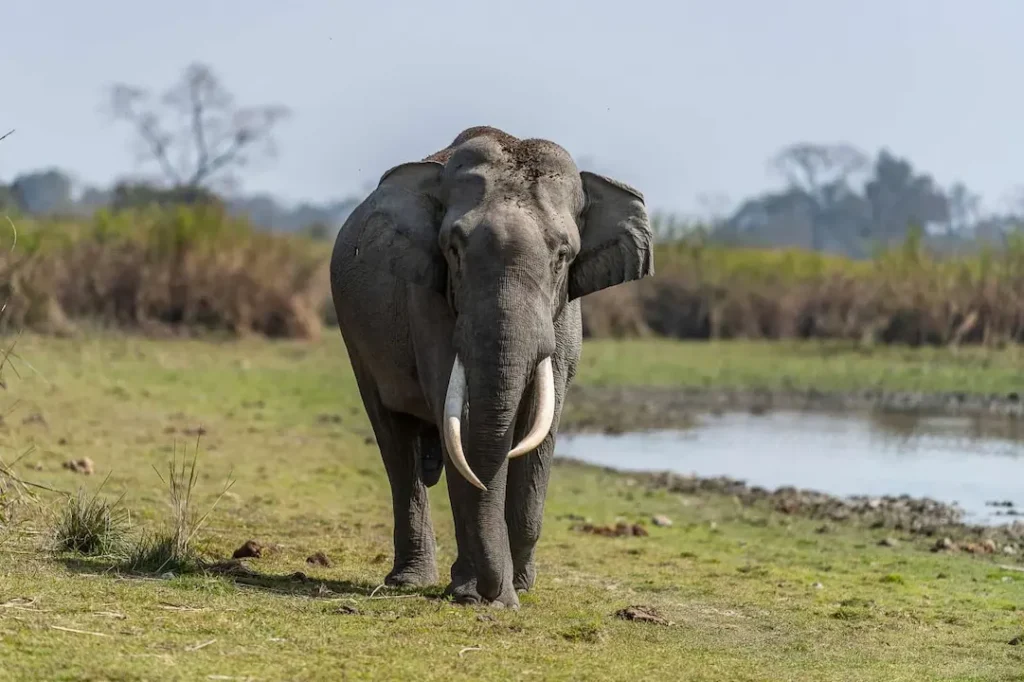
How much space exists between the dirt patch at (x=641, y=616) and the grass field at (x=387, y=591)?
5 centimetres

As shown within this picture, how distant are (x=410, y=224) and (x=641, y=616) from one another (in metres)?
2.36

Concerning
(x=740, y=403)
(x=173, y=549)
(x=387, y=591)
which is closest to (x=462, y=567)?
(x=387, y=591)

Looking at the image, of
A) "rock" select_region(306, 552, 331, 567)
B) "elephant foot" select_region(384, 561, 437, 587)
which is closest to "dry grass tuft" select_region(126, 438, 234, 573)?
"rock" select_region(306, 552, 331, 567)

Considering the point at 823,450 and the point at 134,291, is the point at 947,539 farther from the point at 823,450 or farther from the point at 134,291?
the point at 134,291

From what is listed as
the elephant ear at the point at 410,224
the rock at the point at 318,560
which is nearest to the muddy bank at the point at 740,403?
the rock at the point at 318,560

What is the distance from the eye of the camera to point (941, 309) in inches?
1272

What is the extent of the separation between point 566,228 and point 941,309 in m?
25.8

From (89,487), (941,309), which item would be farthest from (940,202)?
(89,487)

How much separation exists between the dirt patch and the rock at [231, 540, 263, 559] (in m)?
2.25

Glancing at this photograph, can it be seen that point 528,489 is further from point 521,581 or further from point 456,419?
point 456,419

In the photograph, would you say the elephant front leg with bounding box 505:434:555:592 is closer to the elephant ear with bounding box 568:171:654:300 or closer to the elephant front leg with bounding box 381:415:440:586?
the elephant front leg with bounding box 381:415:440:586

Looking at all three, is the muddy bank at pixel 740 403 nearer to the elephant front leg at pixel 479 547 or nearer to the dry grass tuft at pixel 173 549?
the dry grass tuft at pixel 173 549

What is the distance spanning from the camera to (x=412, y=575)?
8.96 metres

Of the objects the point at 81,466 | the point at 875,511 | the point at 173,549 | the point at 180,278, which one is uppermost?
the point at 180,278
